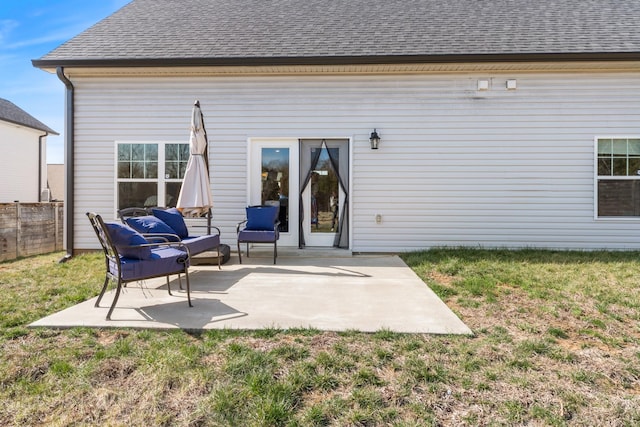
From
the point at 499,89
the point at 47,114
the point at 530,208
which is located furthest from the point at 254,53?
the point at 47,114

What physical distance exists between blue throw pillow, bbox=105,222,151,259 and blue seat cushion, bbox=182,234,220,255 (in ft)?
3.54

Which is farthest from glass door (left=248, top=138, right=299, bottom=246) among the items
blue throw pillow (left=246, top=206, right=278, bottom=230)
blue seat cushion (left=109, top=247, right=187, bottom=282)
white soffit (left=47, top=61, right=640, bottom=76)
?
blue seat cushion (left=109, top=247, right=187, bottom=282)

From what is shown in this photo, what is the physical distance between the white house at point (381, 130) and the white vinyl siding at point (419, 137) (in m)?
0.03

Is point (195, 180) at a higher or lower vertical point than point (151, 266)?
higher

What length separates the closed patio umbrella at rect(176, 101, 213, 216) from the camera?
5461mm

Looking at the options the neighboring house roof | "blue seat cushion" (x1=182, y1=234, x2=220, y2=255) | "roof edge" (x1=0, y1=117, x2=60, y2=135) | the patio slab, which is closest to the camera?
the patio slab

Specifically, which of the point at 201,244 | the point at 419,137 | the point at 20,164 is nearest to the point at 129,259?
the point at 201,244

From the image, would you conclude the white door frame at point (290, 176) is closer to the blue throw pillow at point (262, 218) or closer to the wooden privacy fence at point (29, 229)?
the blue throw pillow at point (262, 218)

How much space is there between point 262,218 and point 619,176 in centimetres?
663

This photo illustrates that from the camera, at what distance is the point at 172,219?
17.8ft

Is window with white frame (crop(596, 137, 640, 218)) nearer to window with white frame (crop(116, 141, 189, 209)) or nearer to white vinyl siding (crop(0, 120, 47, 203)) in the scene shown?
window with white frame (crop(116, 141, 189, 209))

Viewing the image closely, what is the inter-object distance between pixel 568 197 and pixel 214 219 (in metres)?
6.76

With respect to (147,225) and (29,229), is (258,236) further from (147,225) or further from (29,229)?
(29,229)

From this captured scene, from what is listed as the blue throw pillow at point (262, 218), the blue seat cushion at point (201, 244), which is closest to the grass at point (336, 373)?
the blue seat cushion at point (201, 244)
